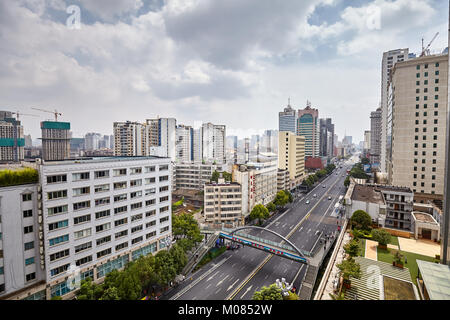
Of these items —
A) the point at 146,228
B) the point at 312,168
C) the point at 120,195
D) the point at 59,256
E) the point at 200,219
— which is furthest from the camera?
the point at 312,168

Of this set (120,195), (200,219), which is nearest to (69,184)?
(120,195)

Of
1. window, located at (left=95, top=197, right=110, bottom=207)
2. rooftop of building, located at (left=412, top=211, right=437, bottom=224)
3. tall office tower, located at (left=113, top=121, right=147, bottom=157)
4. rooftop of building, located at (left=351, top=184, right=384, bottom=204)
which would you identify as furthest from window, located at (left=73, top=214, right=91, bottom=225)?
tall office tower, located at (left=113, top=121, right=147, bottom=157)

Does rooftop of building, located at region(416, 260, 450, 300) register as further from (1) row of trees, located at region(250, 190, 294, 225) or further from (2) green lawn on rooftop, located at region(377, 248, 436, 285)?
(1) row of trees, located at region(250, 190, 294, 225)

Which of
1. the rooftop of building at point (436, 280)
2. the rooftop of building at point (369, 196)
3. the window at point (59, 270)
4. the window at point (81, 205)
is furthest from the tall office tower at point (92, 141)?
the rooftop of building at point (436, 280)

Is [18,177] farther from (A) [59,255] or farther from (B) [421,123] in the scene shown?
(B) [421,123]

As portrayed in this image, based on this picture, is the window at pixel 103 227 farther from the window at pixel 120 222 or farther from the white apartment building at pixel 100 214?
the window at pixel 120 222
